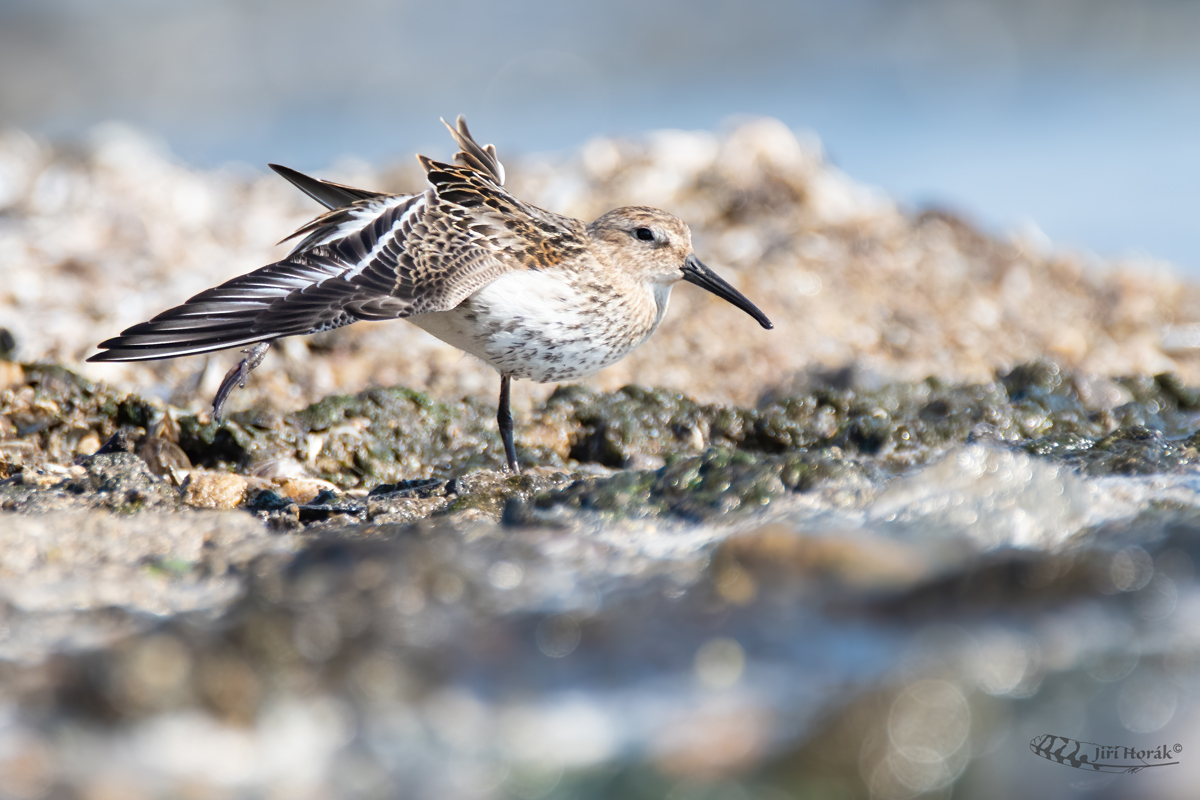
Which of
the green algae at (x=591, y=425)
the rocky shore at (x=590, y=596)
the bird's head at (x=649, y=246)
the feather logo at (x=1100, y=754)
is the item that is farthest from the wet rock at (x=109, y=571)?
the bird's head at (x=649, y=246)

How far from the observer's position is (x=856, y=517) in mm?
3293

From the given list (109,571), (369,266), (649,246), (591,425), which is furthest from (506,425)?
(109,571)

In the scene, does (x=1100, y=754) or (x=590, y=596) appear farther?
(x=590, y=596)

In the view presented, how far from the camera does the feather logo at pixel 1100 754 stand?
230 centimetres

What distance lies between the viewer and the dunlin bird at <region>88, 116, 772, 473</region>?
4.58 meters

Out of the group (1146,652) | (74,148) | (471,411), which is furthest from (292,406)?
(74,148)

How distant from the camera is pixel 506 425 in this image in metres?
5.60

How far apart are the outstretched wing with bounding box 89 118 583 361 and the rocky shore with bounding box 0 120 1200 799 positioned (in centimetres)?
68

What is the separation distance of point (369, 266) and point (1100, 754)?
3683 millimetres

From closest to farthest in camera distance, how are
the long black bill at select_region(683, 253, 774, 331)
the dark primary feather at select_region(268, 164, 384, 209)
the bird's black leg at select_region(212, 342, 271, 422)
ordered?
the bird's black leg at select_region(212, 342, 271, 422), the dark primary feather at select_region(268, 164, 384, 209), the long black bill at select_region(683, 253, 774, 331)

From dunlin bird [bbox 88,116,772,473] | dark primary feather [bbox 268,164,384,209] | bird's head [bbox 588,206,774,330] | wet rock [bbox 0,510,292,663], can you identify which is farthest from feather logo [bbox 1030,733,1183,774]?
dark primary feather [bbox 268,164,384,209]

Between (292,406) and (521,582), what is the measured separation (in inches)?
167

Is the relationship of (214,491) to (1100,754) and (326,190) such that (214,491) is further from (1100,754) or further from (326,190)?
(1100,754)

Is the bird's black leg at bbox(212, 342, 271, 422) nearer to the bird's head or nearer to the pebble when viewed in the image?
the pebble
